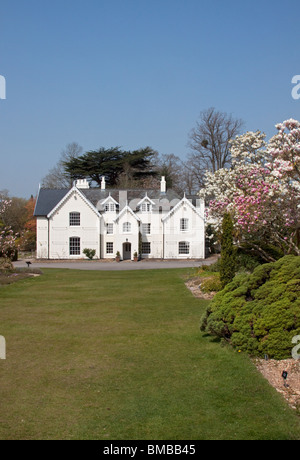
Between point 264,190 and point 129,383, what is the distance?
9662mm

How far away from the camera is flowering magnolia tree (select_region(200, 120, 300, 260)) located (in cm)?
1047

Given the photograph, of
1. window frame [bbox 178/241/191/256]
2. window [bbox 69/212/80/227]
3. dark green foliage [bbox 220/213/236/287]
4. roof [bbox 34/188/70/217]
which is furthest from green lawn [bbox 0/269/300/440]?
roof [bbox 34/188/70/217]

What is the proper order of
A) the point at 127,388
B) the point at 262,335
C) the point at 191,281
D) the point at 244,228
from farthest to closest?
the point at 191,281
the point at 244,228
the point at 262,335
the point at 127,388

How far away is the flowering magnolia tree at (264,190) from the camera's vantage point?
1047 centimetres

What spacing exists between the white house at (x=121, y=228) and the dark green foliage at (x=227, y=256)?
2655cm

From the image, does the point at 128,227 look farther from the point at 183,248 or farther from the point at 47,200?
the point at 47,200

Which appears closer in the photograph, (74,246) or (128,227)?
(128,227)

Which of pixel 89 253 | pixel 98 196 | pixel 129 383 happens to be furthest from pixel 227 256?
pixel 98 196

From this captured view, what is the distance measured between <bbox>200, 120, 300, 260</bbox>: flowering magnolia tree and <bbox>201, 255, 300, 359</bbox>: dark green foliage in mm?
2395

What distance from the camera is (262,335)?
862 cm

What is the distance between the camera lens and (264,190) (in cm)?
1495
